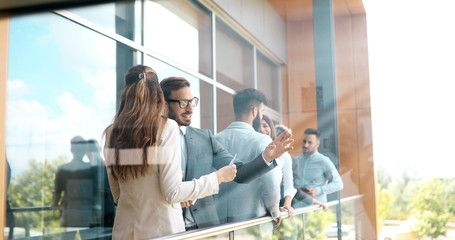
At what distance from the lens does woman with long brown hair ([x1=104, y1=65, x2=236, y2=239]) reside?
247 centimetres

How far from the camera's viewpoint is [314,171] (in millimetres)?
2633

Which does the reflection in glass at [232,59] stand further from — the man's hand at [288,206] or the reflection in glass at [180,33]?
the man's hand at [288,206]

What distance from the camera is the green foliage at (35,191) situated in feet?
9.84

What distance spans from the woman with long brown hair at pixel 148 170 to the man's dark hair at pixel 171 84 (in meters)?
0.03

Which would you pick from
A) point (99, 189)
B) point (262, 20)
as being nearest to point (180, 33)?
point (262, 20)

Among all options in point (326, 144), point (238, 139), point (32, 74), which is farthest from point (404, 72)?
point (32, 74)

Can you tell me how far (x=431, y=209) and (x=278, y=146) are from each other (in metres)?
0.74

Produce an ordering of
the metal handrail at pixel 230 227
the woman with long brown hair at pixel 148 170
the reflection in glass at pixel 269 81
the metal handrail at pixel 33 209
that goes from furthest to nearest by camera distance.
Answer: the metal handrail at pixel 33 209
the reflection in glass at pixel 269 81
the woman with long brown hair at pixel 148 170
the metal handrail at pixel 230 227

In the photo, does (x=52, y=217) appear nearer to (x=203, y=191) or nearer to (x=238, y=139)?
(x=203, y=191)

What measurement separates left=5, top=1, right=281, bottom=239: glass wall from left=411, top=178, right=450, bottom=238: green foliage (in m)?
0.77

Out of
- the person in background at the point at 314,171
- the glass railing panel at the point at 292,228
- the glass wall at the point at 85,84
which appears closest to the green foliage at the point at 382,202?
the person in background at the point at 314,171

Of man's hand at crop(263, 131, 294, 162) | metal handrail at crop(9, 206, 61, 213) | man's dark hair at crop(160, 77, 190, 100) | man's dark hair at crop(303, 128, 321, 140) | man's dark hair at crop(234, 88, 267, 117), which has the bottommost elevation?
metal handrail at crop(9, 206, 61, 213)

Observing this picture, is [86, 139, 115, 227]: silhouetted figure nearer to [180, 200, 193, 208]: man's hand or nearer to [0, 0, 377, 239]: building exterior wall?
[0, 0, 377, 239]: building exterior wall

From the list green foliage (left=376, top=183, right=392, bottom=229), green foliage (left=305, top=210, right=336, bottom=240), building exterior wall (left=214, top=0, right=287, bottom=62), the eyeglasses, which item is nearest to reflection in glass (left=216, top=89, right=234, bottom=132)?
the eyeglasses
